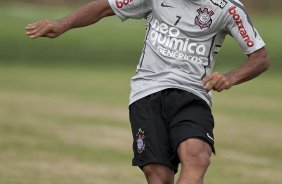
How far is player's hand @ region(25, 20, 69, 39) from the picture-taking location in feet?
29.2

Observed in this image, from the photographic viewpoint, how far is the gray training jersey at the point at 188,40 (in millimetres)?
8797

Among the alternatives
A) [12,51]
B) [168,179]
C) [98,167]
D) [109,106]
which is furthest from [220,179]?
[12,51]

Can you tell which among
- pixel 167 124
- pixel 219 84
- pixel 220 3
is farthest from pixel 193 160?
pixel 220 3

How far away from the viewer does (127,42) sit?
3412 centimetres

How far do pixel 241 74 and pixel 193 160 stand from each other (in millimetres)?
873

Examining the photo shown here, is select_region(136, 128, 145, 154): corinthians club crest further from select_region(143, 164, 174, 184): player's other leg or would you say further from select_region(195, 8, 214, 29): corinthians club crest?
select_region(195, 8, 214, 29): corinthians club crest

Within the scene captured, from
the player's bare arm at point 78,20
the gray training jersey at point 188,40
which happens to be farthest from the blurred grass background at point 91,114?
the gray training jersey at point 188,40

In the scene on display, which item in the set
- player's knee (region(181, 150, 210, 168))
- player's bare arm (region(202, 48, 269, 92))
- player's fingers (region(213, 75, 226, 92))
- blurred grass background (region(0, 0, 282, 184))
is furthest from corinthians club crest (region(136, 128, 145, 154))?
blurred grass background (region(0, 0, 282, 184))

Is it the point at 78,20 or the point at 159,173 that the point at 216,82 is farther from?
the point at 78,20

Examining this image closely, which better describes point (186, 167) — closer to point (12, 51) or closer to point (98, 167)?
point (98, 167)

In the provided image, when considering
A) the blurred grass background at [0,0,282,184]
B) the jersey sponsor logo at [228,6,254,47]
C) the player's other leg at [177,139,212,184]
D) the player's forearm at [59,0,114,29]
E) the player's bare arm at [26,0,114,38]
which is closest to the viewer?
the player's other leg at [177,139,212,184]

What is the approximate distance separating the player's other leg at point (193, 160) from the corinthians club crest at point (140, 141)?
1.22 ft

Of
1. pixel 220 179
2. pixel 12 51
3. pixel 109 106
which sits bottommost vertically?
pixel 220 179

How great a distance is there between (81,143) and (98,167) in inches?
78.9
